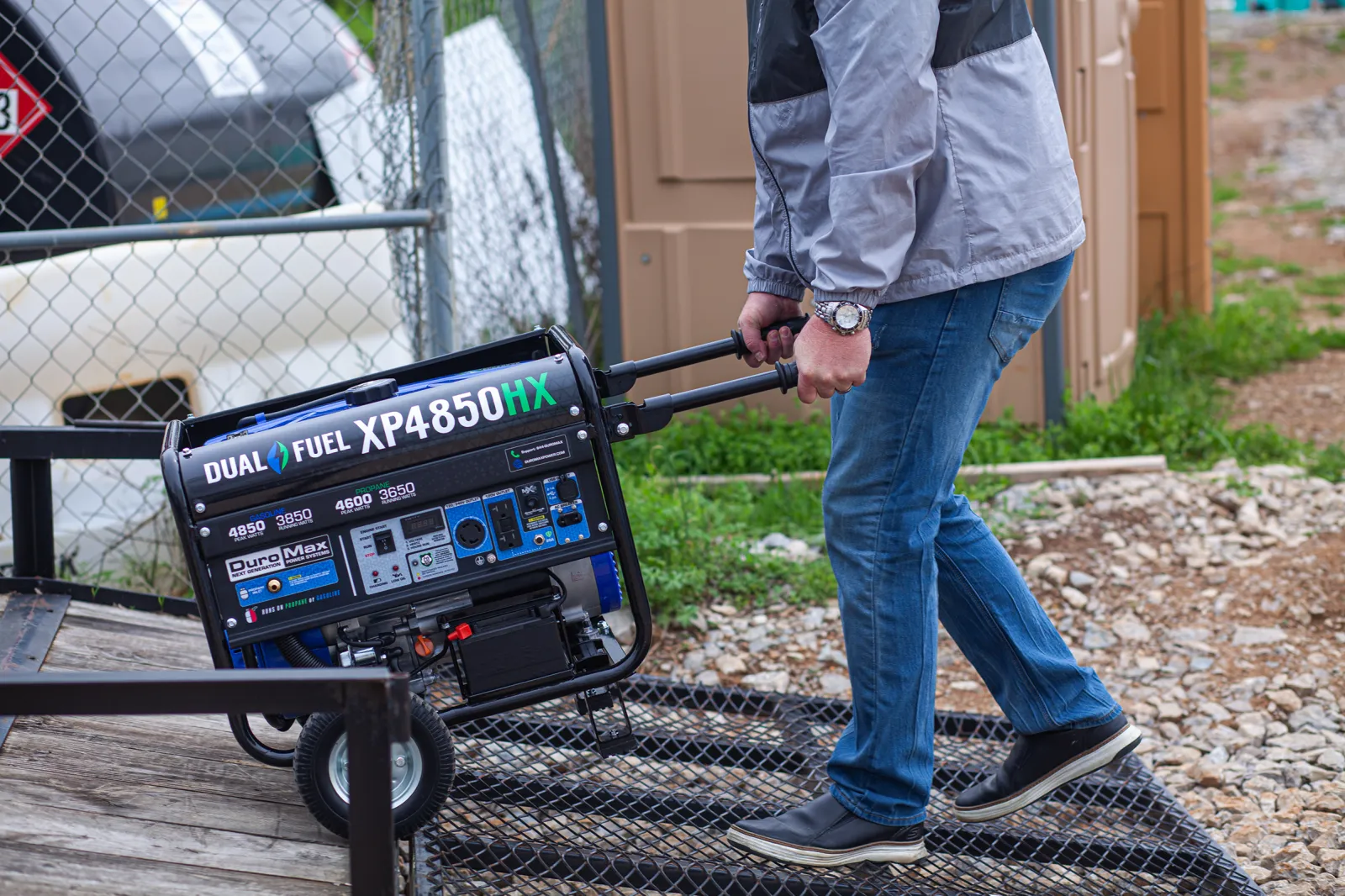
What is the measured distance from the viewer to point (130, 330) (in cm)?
386

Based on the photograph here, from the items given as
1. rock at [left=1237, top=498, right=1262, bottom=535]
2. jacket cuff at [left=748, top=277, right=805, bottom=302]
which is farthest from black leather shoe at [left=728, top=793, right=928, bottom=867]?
rock at [left=1237, top=498, right=1262, bottom=535]

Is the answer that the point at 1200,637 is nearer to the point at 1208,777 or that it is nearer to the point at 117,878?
the point at 1208,777

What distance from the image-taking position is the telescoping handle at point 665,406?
2268mm

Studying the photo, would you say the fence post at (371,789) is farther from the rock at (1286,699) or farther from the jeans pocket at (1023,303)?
the rock at (1286,699)

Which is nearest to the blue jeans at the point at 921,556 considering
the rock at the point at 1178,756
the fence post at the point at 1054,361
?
the rock at the point at 1178,756

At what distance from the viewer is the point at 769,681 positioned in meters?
3.66

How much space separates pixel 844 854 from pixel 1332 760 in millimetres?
1423

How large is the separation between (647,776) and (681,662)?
96 centimetres

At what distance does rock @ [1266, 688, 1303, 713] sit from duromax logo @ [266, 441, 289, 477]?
2.58m

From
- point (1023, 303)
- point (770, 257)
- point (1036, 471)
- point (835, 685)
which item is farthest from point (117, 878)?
point (1036, 471)

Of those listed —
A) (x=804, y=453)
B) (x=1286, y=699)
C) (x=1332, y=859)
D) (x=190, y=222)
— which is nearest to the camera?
(x=1332, y=859)

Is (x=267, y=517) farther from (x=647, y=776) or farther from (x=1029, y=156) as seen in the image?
(x=1029, y=156)

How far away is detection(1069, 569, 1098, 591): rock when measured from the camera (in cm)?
406

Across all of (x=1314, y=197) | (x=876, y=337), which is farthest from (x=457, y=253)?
(x=1314, y=197)
